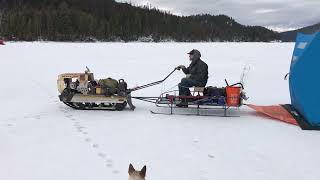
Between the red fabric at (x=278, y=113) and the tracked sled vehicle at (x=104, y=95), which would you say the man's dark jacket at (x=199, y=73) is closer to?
the tracked sled vehicle at (x=104, y=95)

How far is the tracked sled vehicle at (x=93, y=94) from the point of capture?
30.6ft

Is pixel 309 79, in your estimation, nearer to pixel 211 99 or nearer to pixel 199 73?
pixel 211 99

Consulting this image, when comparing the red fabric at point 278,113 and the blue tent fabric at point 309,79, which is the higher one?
the blue tent fabric at point 309,79

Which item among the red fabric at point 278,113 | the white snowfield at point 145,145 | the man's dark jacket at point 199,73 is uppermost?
the man's dark jacket at point 199,73

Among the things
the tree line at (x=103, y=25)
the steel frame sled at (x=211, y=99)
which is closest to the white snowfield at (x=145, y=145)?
the steel frame sled at (x=211, y=99)

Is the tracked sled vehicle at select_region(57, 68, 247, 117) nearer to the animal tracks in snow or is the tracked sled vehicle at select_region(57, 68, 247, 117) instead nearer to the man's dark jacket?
the man's dark jacket

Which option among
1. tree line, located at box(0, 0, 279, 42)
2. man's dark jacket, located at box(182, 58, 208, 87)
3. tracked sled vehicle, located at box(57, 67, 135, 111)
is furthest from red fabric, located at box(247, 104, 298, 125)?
tree line, located at box(0, 0, 279, 42)

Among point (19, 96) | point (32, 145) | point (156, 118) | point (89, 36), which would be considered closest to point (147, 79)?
point (19, 96)

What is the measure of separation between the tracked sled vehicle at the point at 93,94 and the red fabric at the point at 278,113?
276cm

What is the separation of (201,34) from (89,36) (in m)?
32.1

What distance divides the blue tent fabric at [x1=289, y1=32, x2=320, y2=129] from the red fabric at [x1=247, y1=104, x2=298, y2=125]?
29 cm

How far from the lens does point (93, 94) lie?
30.7ft

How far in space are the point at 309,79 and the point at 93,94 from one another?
4.28 metres

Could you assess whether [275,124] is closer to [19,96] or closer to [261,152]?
[261,152]
